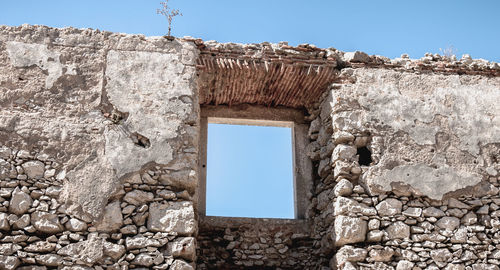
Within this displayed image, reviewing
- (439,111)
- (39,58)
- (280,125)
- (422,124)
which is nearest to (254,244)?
(280,125)

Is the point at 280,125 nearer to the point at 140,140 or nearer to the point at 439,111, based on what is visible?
the point at 439,111

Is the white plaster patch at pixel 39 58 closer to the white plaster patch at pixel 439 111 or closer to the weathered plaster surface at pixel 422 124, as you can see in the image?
the weathered plaster surface at pixel 422 124

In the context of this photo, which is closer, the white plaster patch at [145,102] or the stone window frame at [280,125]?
the white plaster patch at [145,102]

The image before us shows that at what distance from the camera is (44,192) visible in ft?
16.6

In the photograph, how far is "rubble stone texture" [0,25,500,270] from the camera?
5.03 metres

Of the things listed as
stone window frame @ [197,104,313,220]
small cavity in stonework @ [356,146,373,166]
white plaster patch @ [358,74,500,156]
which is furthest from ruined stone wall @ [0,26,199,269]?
white plaster patch @ [358,74,500,156]

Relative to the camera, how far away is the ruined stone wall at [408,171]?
5.37 m

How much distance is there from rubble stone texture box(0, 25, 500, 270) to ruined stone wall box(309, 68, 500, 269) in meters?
0.01

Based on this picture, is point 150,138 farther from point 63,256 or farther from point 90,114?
point 63,256

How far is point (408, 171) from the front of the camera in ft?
18.5

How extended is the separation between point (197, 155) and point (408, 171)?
2.15 metres

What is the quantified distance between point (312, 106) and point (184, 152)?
6.17 feet

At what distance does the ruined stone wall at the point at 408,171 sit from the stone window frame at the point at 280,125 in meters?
0.17

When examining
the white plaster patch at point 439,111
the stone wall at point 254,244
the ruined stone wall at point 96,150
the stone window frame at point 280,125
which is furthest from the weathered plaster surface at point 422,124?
the ruined stone wall at point 96,150
